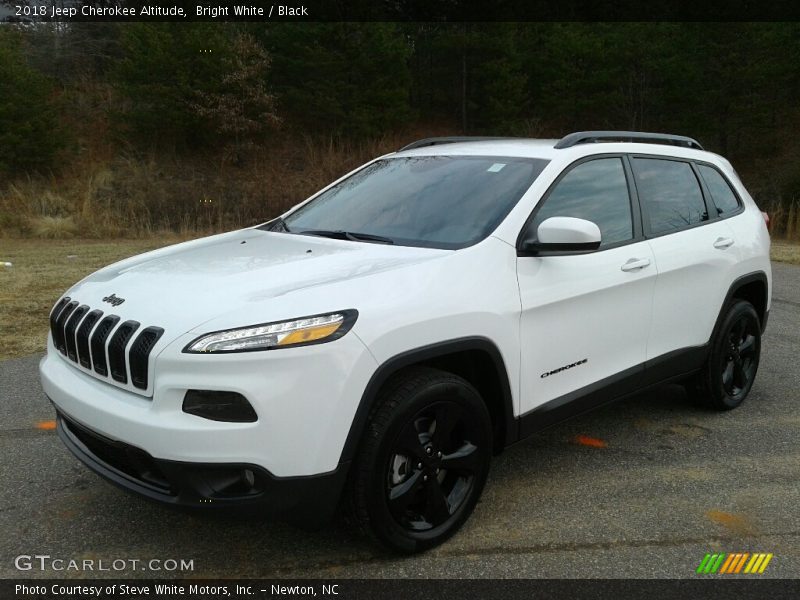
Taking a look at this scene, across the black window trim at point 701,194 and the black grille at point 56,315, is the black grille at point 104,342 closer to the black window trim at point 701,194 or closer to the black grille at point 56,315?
the black grille at point 56,315

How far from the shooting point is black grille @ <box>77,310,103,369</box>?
2873mm

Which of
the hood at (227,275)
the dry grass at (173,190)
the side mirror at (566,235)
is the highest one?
the side mirror at (566,235)

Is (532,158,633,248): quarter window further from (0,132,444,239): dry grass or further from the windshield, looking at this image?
(0,132,444,239): dry grass

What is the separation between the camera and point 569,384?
3.50 meters

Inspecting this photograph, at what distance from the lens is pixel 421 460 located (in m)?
2.91

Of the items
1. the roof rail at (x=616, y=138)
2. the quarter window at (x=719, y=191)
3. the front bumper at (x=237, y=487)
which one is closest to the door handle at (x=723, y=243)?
the quarter window at (x=719, y=191)

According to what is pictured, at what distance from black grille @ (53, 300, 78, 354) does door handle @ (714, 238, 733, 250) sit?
3626 millimetres

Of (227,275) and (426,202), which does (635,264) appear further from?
(227,275)

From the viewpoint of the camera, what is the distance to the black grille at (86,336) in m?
2.87

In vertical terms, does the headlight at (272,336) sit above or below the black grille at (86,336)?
above

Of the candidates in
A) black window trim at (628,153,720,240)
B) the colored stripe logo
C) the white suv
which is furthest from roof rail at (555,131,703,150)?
the colored stripe logo

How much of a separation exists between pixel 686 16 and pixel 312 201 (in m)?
35.9

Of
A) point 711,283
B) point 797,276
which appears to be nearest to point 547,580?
point 711,283

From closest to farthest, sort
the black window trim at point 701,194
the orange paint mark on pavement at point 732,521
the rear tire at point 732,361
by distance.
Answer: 1. the orange paint mark on pavement at point 732,521
2. the black window trim at point 701,194
3. the rear tire at point 732,361
